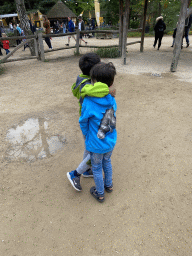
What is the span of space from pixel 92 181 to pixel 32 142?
1.36 m

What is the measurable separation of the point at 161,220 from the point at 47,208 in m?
1.23

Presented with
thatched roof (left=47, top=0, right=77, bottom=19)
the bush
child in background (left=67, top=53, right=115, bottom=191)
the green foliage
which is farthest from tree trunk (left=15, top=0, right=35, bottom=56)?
the green foliage

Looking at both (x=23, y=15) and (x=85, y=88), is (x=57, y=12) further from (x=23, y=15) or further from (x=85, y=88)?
(x=85, y=88)

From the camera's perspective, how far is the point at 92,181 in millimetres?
2494

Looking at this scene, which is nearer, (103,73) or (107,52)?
(103,73)

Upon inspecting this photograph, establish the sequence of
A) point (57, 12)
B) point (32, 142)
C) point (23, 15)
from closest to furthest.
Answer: point (32, 142) < point (23, 15) < point (57, 12)

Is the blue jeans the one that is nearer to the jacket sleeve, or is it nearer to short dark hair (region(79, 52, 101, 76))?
the jacket sleeve

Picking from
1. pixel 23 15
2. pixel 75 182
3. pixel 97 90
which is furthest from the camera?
pixel 23 15

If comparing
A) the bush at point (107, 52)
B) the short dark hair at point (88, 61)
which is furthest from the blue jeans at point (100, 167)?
the bush at point (107, 52)

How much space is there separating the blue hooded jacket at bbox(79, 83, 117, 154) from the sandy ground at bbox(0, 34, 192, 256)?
30.5 inches

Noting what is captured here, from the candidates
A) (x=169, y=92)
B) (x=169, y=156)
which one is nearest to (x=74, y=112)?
(x=169, y=156)

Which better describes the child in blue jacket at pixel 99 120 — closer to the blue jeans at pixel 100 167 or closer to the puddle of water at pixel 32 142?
the blue jeans at pixel 100 167

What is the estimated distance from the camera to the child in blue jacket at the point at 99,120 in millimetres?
1668

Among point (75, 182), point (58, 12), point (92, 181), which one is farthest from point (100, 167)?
point (58, 12)
